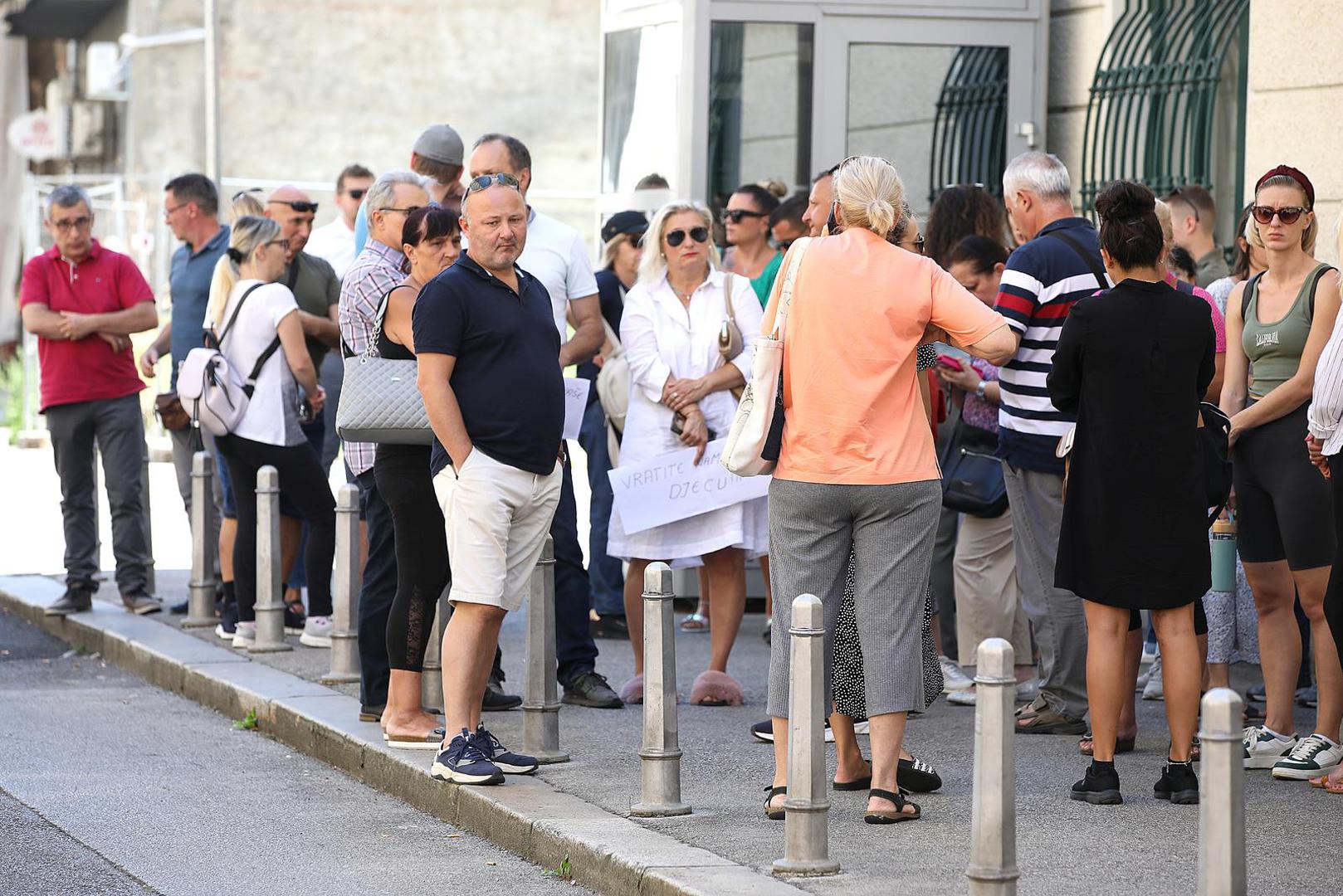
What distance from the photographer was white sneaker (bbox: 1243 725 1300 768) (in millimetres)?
6723

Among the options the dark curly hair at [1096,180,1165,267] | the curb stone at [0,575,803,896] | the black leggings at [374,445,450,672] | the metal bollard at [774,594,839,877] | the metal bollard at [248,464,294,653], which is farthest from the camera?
the metal bollard at [248,464,294,653]

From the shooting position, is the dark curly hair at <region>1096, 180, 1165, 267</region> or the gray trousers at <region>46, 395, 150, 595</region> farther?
the gray trousers at <region>46, 395, 150, 595</region>

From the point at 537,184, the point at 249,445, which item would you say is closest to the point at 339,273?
the point at 249,445

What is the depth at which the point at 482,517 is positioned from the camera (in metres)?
6.46

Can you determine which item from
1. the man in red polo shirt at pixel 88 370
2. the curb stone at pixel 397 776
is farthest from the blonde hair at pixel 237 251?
the curb stone at pixel 397 776

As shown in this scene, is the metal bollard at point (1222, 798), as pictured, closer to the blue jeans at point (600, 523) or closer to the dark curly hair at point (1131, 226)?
the dark curly hair at point (1131, 226)

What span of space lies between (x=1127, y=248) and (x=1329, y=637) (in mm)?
1578

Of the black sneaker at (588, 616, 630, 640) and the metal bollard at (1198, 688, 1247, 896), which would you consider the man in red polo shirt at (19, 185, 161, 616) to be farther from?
the metal bollard at (1198, 688, 1247, 896)

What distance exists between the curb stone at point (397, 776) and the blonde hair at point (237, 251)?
166cm

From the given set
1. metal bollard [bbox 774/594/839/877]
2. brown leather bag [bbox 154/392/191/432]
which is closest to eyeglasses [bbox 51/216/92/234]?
brown leather bag [bbox 154/392/191/432]

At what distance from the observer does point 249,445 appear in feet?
31.2

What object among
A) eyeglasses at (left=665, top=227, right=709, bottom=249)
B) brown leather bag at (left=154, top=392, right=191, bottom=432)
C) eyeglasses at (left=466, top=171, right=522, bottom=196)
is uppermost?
eyeglasses at (left=466, top=171, right=522, bottom=196)

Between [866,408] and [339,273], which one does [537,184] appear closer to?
[339,273]

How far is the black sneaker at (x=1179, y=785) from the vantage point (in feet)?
20.2
